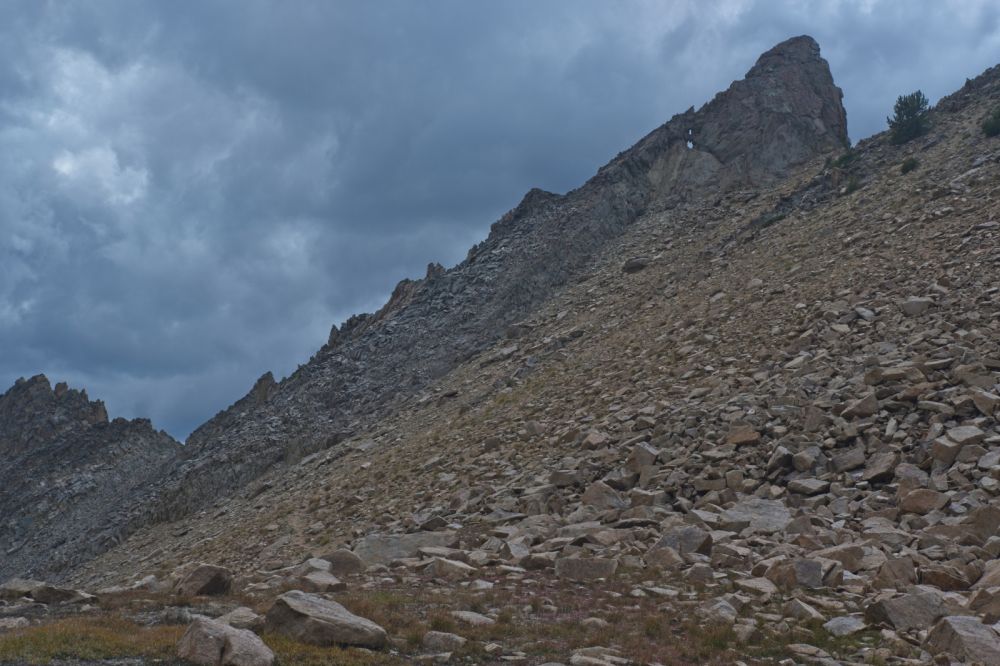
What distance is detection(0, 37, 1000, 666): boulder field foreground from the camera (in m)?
11.3

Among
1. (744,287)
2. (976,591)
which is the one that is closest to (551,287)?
(744,287)

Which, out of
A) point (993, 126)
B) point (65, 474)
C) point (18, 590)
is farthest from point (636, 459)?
point (65, 474)

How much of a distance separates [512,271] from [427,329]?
721 centimetres

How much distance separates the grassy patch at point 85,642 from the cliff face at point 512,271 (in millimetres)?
29102

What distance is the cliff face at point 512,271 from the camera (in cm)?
4425

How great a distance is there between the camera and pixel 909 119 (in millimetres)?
46344

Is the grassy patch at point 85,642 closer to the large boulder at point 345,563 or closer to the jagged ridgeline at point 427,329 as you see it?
the large boulder at point 345,563

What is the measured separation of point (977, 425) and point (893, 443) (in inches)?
66.3

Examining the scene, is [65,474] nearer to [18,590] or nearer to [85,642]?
[18,590]

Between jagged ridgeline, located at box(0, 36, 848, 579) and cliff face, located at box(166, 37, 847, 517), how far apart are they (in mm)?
122

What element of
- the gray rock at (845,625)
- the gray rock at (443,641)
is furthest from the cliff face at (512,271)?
the gray rock at (845,625)

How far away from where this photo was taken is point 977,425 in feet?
53.9

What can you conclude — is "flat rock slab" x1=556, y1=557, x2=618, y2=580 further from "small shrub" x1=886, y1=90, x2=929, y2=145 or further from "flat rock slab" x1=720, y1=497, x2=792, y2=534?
"small shrub" x1=886, y1=90, x2=929, y2=145

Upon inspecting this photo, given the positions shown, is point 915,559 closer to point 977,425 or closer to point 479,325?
point 977,425
